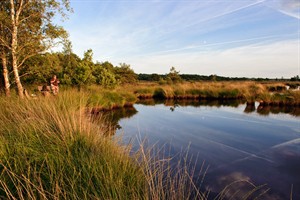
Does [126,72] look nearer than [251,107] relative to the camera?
No

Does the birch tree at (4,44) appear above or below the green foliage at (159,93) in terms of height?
above

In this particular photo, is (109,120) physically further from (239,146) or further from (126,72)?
(126,72)

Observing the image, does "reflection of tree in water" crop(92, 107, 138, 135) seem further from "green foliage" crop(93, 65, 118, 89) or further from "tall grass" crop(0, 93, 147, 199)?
"green foliage" crop(93, 65, 118, 89)

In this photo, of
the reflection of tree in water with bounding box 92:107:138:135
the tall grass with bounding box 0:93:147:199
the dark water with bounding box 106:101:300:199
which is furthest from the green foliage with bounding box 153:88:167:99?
the tall grass with bounding box 0:93:147:199

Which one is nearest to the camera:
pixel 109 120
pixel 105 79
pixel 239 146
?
pixel 239 146

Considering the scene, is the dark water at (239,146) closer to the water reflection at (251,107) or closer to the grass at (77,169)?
the grass at (77,169)

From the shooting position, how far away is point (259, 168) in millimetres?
4855

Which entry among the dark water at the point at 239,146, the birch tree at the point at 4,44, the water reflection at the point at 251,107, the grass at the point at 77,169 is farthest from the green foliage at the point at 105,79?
the grass at the point at 77,169

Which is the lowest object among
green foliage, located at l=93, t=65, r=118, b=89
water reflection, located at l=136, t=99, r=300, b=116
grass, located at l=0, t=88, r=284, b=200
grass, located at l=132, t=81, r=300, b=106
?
water reflection, located at l=136, t=99, r=300, b=116

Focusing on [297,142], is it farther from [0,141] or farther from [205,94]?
[205,94]

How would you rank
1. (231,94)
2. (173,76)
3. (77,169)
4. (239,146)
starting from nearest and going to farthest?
(77,169) → (239,146) → (231,94) → (173,76)

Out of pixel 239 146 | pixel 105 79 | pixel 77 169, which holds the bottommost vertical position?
pixel 239 146

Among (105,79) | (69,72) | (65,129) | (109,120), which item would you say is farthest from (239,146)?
(69,72)

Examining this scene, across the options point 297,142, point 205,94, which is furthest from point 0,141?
point 205,94
